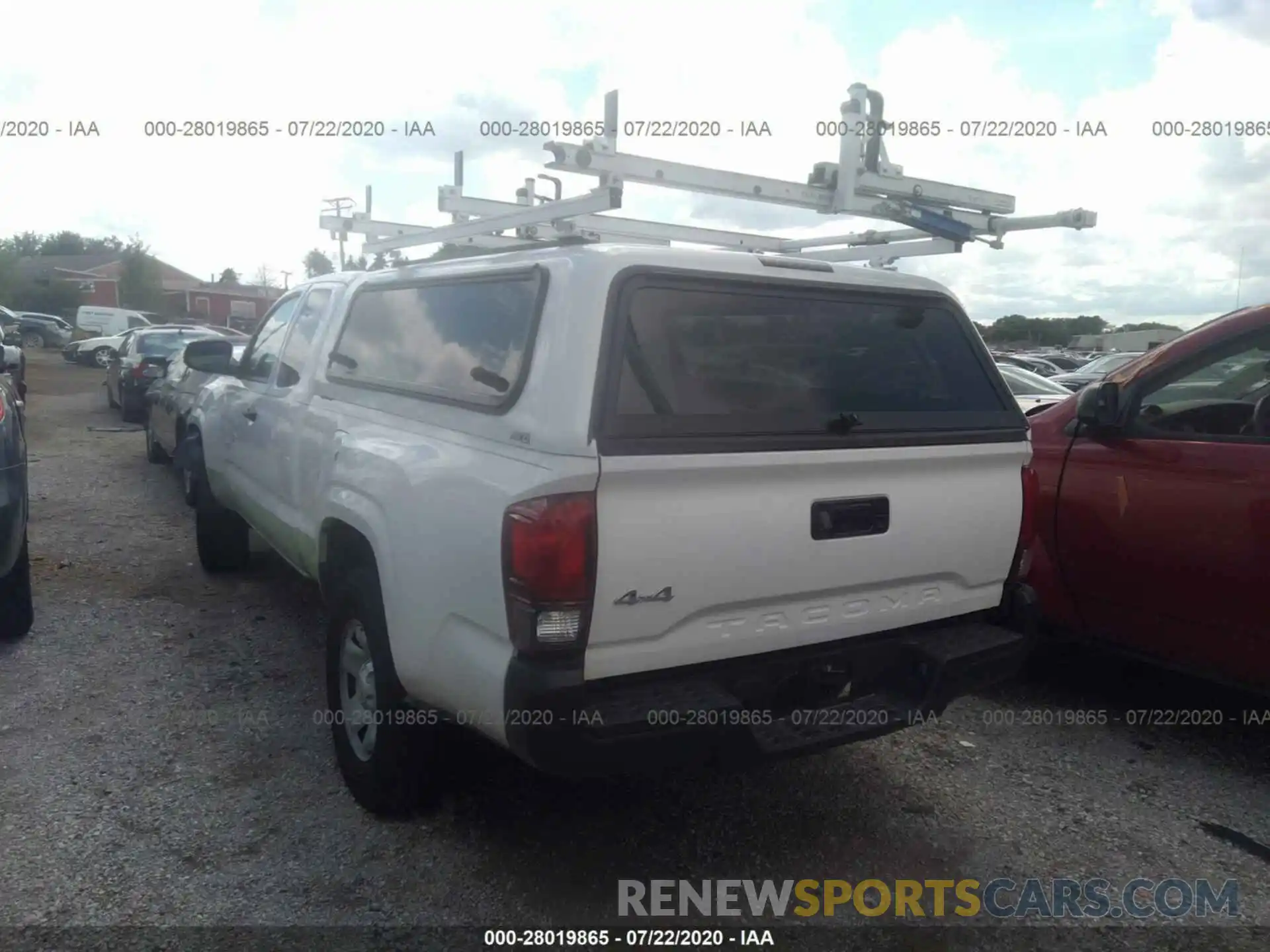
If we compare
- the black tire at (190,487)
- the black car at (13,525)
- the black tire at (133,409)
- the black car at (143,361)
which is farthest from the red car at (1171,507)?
the black tire at (133,409)

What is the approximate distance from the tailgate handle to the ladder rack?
1.92m

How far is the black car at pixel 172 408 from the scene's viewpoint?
7500 millimetres

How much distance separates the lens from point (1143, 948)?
2.83 m

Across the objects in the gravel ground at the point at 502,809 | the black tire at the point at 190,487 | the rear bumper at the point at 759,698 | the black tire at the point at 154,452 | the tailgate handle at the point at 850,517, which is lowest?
the gravel ground at the point at 502,809

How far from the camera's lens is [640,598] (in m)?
2.52

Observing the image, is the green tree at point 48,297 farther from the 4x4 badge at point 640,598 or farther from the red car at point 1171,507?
the 4x4 badge at point 640,598

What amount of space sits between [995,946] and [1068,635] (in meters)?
1.94

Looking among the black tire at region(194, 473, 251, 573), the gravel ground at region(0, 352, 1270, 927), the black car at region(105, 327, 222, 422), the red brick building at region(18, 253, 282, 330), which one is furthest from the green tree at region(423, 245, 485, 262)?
the red brick building at region(18, 253, 282, 330)

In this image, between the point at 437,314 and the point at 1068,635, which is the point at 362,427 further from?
the point at 1068,635

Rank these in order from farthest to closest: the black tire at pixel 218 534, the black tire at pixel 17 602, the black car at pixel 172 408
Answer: the black car at pixel 172 408
the black tire at pixel 218 534
the black tire at pixel 17 602

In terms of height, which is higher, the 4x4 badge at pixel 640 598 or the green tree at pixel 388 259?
the green tree at pixel 388 259

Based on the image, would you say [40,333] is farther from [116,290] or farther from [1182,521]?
[1182,521]

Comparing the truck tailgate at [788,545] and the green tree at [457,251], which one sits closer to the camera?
the truck tailgate at [788,545]

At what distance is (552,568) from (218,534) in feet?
14.7
